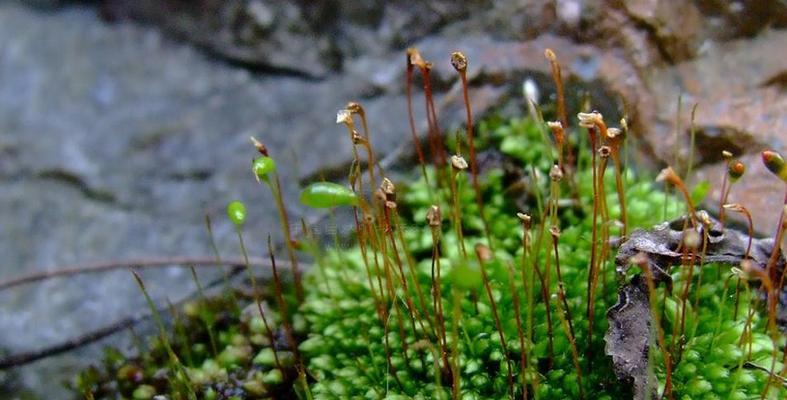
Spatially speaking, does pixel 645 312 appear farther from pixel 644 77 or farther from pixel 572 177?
pixel 644 77

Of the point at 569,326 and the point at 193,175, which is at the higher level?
the point at 193,175

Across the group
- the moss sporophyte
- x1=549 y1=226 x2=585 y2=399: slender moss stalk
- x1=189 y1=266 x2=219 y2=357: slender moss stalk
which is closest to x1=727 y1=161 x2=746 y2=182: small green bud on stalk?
the moss sporophyte

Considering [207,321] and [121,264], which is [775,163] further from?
[121,264]

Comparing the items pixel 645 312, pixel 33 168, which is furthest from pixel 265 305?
pixel 33 168

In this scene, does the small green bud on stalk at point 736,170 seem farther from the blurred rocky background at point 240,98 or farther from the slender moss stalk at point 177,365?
the slender moss stalk at point 177,365

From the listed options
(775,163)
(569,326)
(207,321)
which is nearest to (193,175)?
(207,321)

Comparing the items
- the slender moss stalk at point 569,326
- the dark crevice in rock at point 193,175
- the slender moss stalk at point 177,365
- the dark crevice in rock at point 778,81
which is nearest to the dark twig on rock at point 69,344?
the slender moss stalk at point 177,365
